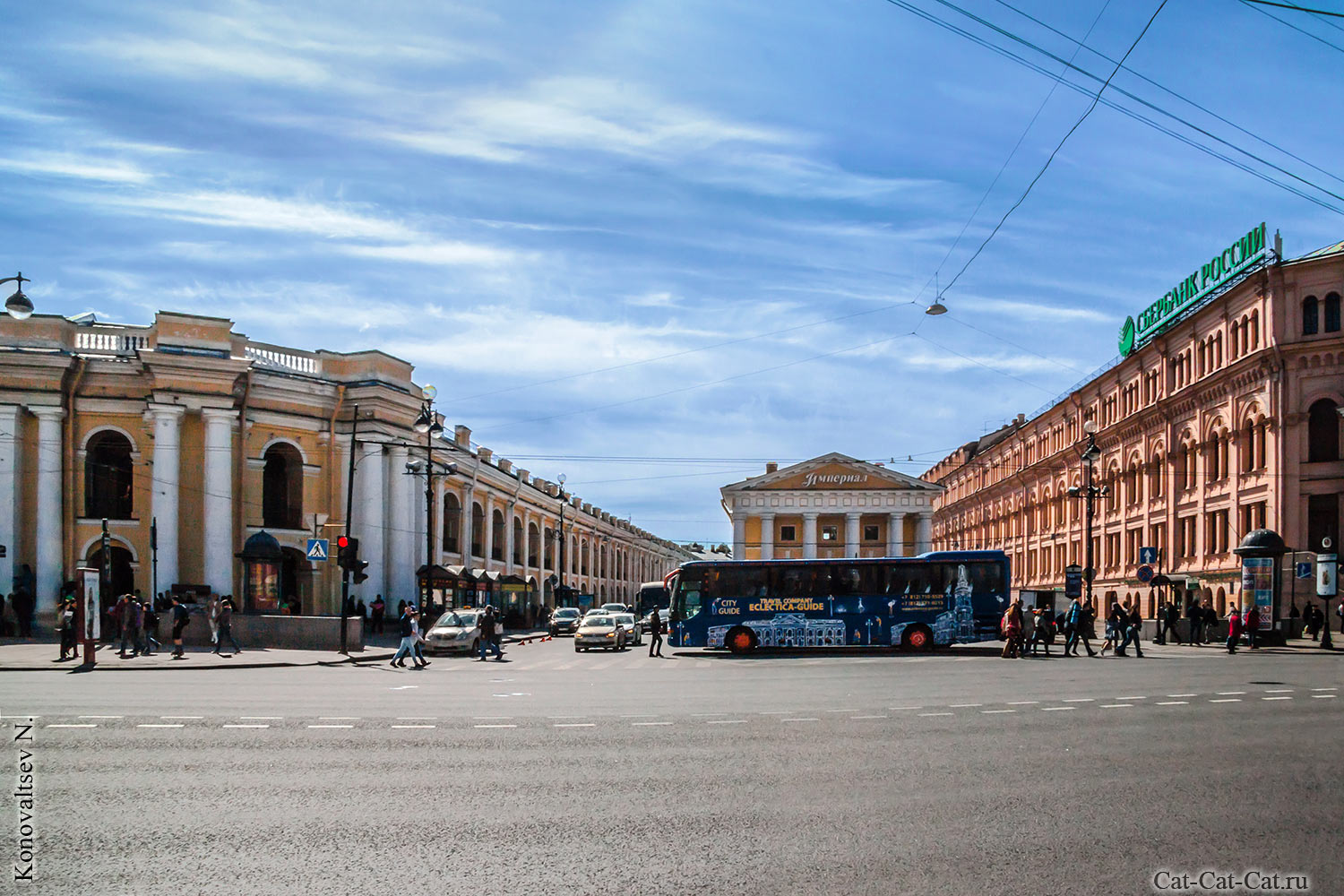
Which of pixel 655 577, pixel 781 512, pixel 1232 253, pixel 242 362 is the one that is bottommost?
pixel 655 577

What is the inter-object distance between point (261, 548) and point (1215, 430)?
40.5 meters

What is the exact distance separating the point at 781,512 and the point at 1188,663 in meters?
74.3

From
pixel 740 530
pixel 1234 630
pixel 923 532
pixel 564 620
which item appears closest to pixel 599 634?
pixel 564 620

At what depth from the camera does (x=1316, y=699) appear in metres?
16.7

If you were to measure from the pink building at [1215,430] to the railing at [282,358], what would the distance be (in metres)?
38.8

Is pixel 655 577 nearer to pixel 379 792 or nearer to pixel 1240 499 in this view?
pixel 1240 499

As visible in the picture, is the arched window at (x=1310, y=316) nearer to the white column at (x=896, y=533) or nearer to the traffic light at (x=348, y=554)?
the traffic light at (x=348, y=554)

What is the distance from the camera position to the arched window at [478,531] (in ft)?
219

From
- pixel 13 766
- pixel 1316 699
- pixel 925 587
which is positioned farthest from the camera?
pixel 925 587

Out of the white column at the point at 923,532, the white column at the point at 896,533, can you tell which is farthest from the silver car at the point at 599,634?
the white column at the point at 923,532

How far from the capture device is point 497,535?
73.4 metres

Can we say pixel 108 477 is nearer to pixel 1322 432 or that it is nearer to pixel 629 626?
pixel 629 626

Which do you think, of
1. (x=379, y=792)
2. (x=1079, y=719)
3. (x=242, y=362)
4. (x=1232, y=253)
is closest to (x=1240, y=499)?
(x=1232, y=253)

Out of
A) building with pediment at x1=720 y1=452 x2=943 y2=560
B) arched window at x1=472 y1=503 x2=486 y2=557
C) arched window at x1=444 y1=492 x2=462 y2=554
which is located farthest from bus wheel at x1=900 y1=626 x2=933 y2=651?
building with pediment at x1=720 y1=452 x2=943 y2=560
